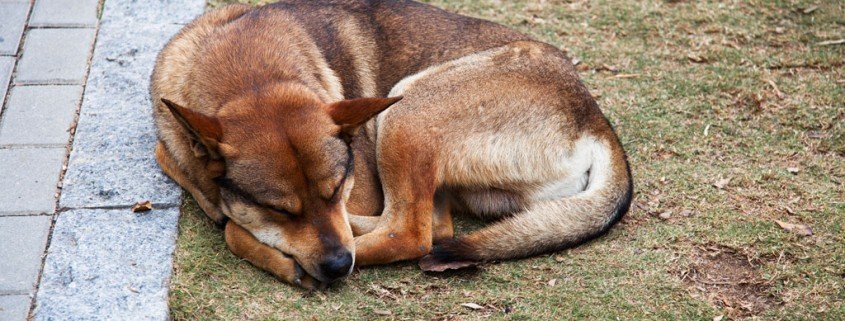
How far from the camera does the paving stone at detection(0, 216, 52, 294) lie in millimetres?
4172

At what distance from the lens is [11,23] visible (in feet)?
20.3

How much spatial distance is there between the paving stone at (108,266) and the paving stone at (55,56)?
1.41 metres

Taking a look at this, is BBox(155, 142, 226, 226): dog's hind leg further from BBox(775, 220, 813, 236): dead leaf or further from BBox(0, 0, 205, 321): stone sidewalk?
BBox(775, 220, 813, 236): dead leaf

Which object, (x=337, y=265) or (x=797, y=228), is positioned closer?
(x=337, y=265)

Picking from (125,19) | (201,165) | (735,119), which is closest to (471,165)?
(201,165)

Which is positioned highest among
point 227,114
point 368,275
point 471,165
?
point 227,114

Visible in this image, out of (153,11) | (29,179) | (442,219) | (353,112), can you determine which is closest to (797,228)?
(442,219)

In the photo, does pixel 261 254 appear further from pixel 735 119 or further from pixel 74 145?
pixel 735 119

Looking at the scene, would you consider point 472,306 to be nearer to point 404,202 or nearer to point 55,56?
point 404,202

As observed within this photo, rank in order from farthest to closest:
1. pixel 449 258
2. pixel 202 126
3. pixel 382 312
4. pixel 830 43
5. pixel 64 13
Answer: pixel 830 43, pixel 64 13, pixel 449 258, pixel 382 312, pixel 202 126

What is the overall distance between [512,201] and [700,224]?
1.10 m

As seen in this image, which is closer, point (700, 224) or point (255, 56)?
point (255, 56)

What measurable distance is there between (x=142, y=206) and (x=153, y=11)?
2.31 metres

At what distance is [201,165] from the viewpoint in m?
4.41
